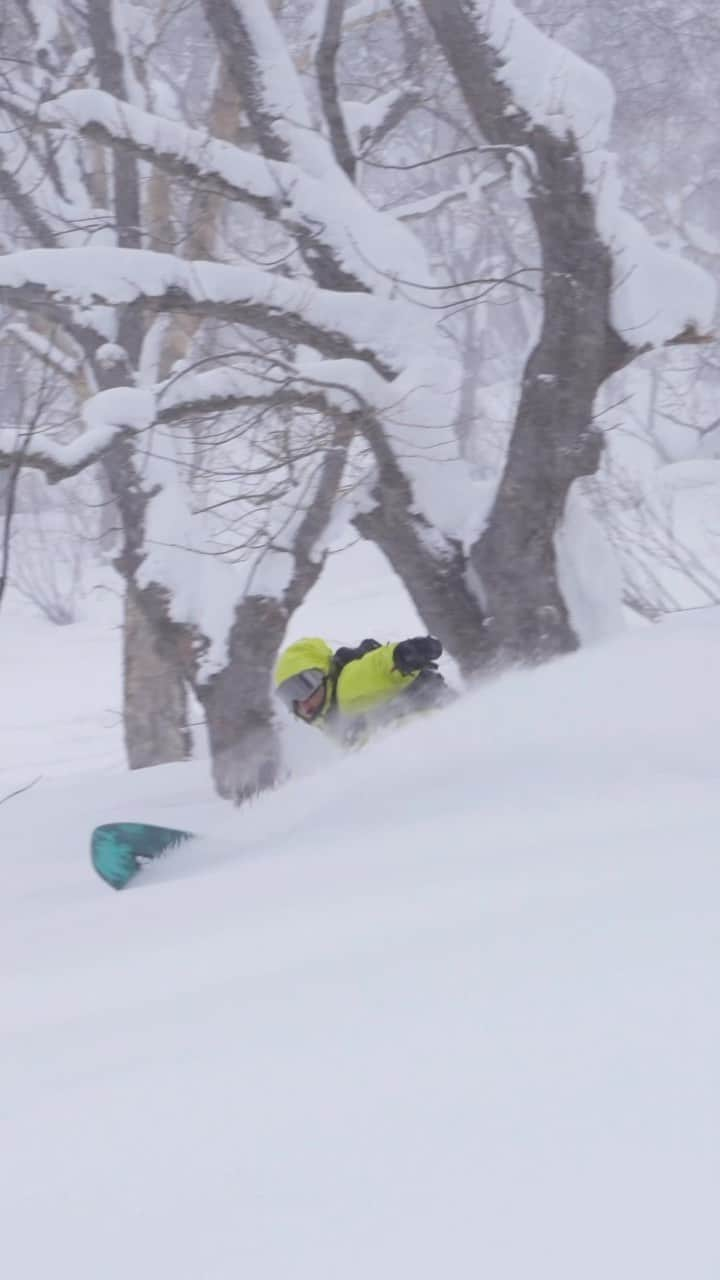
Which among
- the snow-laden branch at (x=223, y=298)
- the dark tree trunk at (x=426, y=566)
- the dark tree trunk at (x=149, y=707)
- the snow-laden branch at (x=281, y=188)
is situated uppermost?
the snow-laden branch at (x=281, y=188)

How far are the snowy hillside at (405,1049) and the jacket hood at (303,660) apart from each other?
2018 millimetres

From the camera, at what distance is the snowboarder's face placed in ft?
18.2

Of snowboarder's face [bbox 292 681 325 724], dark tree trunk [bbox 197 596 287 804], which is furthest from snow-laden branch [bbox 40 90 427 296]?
snowboarder's face [bbox 292 681 325 724]

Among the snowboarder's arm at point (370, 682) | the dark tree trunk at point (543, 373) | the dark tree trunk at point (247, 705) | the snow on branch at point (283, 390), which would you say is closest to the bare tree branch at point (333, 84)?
the dark tree trunk at point (543, 373)

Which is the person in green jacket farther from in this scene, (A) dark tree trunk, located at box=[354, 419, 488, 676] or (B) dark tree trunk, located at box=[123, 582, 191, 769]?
(B) dark tree trunk, located at box=[123, 582, 191, 769]

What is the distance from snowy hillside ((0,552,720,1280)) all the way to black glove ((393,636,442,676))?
5.95ft

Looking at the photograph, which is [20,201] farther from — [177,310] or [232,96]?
[177,310]

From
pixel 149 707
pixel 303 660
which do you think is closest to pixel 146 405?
pixel 303 660

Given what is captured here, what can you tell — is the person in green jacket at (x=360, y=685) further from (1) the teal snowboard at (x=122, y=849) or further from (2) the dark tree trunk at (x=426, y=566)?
(1) the teal snowboard at (x=122, y=849)

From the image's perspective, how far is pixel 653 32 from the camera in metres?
12.1

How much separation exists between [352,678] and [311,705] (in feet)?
0.72

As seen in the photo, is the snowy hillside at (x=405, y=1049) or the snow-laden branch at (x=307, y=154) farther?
the snow-laden branch at (x=307, y=154)

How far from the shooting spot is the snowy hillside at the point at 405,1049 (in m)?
1.44

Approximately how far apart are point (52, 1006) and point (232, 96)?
24.4ft
